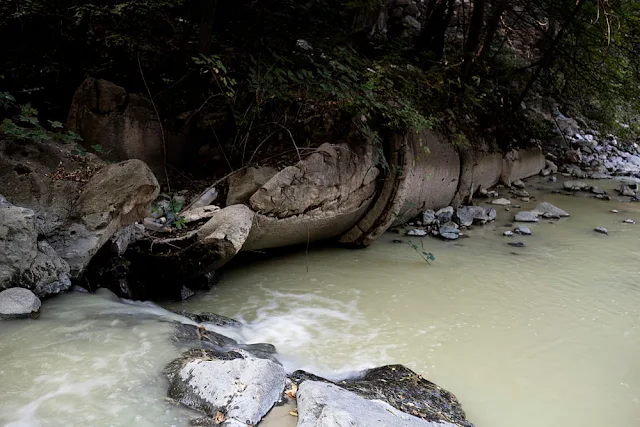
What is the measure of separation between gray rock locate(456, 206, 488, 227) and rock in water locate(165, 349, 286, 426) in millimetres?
4868

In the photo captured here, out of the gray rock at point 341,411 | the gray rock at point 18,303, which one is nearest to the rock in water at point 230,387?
the gray rock at point 341,411

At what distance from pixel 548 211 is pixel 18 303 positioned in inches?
275

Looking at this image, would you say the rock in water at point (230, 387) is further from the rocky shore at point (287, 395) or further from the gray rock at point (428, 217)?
the gray rock at point (428, 217)

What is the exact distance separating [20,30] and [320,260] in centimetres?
392

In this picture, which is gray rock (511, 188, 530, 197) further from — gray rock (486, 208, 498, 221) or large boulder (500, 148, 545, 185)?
gray rock (486, 208, 498, 221)

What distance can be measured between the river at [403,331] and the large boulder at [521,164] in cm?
326

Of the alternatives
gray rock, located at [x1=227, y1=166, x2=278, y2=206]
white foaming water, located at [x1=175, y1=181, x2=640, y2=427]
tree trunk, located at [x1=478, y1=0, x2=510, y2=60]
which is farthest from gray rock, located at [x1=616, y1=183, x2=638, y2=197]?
gray rock, located at [x1=227, y1=166, x2=278, y2=206]

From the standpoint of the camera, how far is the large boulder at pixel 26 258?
2.90 meters

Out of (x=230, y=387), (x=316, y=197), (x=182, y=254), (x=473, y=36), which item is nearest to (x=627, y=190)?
(x=473, y=36)

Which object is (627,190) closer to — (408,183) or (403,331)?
(408,183)

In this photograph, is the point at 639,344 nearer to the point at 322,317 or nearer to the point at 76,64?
the point at 322,317

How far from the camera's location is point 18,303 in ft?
9.09

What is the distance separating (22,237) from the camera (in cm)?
299

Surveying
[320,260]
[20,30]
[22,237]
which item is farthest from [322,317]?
[20,30]
